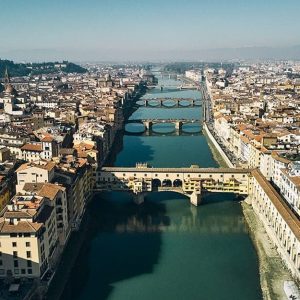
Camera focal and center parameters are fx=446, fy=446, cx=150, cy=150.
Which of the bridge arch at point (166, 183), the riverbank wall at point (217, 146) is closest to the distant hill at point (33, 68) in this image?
the riverbank wall at point (217, 146)

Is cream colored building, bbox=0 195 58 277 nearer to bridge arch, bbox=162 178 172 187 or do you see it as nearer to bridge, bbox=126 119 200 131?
bridge arch, bbox=162 178 172 187

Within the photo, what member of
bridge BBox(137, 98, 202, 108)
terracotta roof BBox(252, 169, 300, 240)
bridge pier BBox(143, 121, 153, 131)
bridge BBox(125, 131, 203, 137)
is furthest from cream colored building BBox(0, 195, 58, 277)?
bridge BBox(137, 98, 202, 108)

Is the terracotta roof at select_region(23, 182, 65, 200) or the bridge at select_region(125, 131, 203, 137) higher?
the terracotta roof at select_region(23, 182, 65, 200)

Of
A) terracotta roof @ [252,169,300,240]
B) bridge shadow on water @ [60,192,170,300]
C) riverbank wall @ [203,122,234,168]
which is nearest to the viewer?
bridge shadow on water @ [60,192,170,300]

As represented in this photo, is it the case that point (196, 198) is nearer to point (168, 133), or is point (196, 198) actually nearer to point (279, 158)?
point (279, 158)

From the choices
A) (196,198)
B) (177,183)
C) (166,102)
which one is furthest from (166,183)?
(166,102)

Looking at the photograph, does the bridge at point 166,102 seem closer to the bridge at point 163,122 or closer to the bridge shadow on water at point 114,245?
the bridge at point 163,122

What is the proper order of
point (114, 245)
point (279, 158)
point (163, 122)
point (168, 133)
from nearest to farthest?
point (114, 245) < point (279, 158) < point (168, 133) < point (163, 122)
